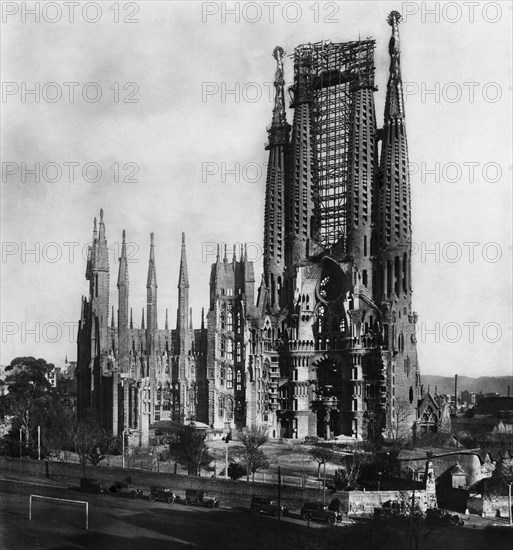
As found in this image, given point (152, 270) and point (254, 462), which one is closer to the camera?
point (254, 462)

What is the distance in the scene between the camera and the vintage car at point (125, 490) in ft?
230

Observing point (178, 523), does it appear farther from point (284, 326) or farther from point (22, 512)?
point (284, 326)

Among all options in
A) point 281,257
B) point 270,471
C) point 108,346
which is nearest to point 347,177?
point 281,257

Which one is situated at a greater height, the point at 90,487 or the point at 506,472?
the point at 90,487

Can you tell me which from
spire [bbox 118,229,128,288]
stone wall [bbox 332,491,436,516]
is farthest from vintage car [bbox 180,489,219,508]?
spire [bbox 118,229,128,288]

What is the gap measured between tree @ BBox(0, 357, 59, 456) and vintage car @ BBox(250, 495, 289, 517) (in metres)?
35.9

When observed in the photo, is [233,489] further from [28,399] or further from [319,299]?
[319,299]

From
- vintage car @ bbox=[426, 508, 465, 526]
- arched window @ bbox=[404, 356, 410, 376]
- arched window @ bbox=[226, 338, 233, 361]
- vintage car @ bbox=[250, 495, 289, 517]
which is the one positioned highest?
arched window @ bbox=[226, 338, 233, 361]

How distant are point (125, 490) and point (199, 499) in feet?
26.4

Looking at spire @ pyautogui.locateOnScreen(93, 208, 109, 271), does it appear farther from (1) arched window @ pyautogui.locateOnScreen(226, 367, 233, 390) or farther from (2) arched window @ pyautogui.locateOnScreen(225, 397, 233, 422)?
(2) arched window @ pyautogui.locateOnScreen(225, 397, 233, 422)

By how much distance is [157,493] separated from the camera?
69250mm

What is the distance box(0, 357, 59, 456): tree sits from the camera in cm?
10144

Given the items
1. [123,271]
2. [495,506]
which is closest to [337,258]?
[123,271]

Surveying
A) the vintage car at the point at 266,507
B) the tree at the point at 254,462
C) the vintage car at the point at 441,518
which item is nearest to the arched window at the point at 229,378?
the tree at the point at 254,462
